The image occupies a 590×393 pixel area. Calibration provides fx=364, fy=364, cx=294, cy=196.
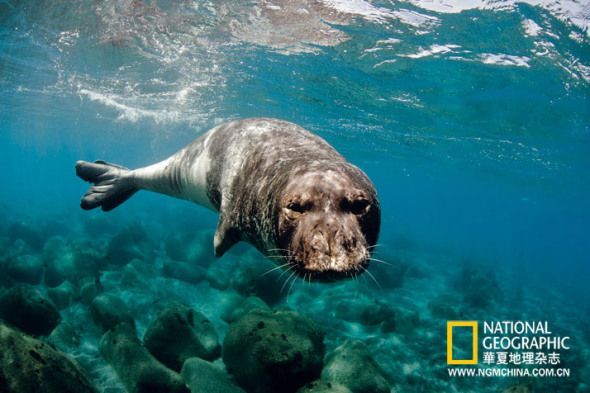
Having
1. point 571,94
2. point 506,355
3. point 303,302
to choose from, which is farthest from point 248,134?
point 571,94

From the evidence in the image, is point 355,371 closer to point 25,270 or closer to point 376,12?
point 376,12

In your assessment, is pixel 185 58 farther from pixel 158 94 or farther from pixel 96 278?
pixel 96 278

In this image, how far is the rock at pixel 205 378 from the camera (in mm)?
5348

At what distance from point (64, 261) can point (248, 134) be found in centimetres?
980

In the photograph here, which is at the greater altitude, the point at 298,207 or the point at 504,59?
the point at 504,59

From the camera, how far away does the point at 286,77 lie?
15953 millimetres

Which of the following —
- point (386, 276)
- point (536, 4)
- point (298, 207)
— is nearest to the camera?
point (298, 207)

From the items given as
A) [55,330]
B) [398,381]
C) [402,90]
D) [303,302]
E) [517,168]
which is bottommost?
[517,168]

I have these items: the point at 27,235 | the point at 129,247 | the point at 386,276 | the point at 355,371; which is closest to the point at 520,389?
the point at 355,371

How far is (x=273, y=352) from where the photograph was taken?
17.6 feet

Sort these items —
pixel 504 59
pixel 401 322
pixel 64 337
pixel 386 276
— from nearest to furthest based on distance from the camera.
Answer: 1. pixel 64 337
2. pixel 401 322
3. pixel 504 59
4. pixel 386 276

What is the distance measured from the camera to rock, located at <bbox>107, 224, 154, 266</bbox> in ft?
45.0

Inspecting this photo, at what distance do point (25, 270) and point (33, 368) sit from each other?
9476 millimetres

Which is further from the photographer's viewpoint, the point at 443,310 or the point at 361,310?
the point at 443,310
